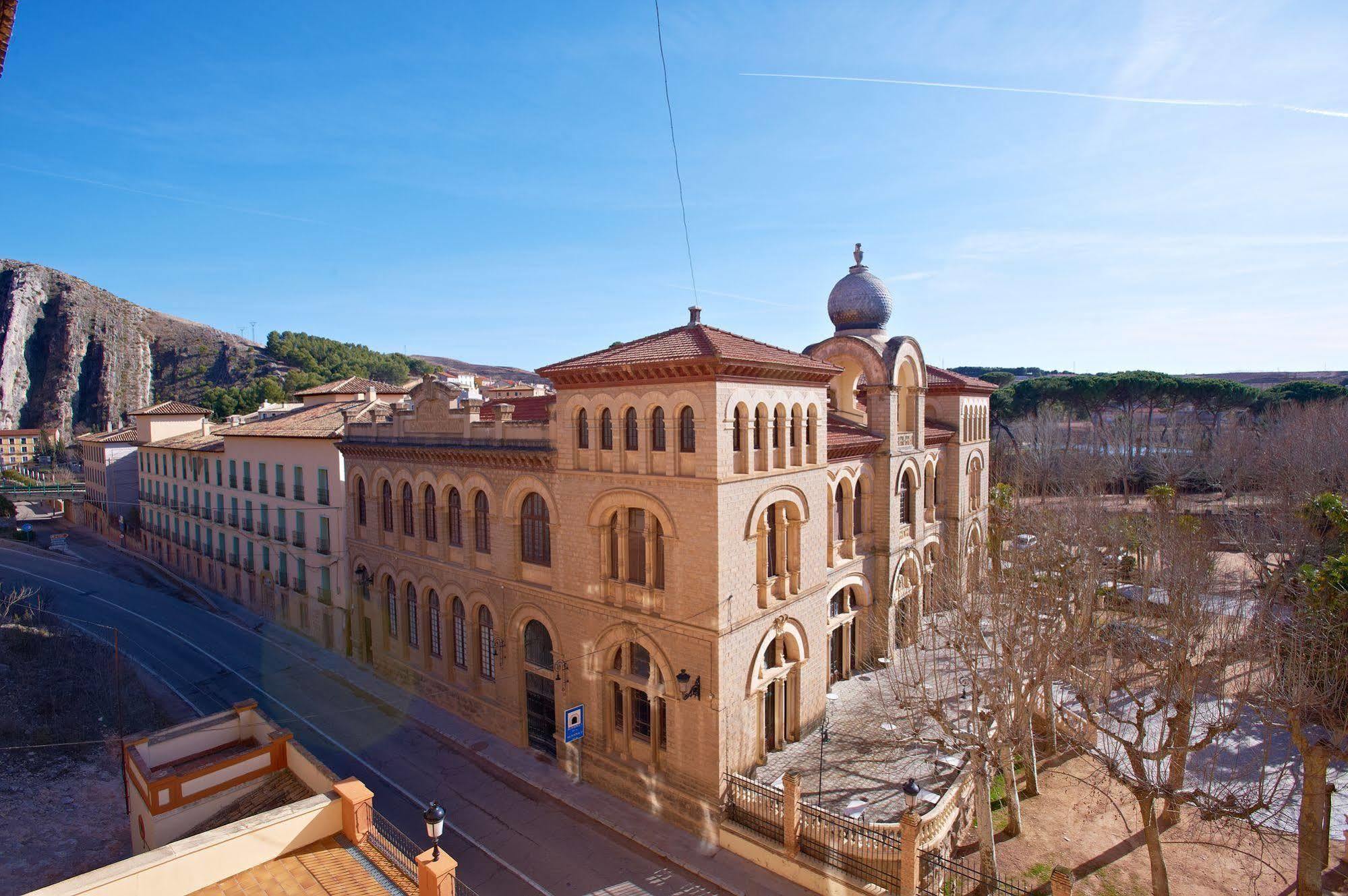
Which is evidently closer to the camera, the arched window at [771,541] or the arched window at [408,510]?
the arched window at [771,541]

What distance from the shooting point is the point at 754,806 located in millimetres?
15930

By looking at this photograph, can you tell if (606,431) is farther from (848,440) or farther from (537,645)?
(848,440)

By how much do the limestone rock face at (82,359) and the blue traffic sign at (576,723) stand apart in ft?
335

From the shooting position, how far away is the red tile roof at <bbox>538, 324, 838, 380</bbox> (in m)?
16.1

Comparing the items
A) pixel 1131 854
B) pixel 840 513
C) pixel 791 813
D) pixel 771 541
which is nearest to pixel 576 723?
pixel 791 813

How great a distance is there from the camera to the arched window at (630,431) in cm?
1759

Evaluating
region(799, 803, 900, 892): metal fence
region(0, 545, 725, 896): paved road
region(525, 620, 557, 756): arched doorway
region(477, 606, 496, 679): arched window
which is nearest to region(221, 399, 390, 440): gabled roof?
region(0, 545, 725, 896): paved road

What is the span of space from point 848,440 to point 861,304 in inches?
338

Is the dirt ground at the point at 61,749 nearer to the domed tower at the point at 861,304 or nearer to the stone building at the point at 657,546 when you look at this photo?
the stone building at the point at 657,546

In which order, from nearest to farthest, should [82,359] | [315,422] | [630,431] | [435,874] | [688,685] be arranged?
[435,874] < [688,685] < [630,431] < [315,422] < [82,359]

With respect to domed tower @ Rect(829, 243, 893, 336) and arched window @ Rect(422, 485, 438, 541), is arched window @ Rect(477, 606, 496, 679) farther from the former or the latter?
domed tower @ Rect(829, 243, 893, 336)

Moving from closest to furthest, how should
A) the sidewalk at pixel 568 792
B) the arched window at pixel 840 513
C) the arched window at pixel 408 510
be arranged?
the sidewalk at pixel 568 792 < the arched window at pixel 840 513 < the arched window at pixel 408 510

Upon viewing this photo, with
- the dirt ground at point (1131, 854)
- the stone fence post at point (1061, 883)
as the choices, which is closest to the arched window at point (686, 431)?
the stone fence post at point (1061, 883)

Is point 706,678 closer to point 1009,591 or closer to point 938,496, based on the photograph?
point 1009,591
